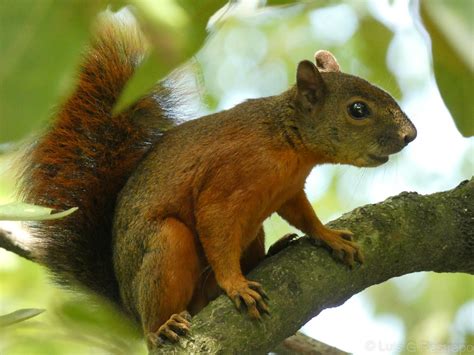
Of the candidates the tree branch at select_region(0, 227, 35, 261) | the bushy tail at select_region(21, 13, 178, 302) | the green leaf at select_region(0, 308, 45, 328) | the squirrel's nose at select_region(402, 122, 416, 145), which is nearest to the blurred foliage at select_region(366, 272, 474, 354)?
the squirrel's nose at select_region(402, 122, 416, 145)

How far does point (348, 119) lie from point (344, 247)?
2.66 feet

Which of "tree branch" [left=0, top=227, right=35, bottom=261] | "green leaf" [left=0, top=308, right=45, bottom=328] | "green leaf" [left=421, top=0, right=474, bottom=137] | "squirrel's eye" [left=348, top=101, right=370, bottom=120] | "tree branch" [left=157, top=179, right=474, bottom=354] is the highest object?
"green leaf" [left=421, top=0, right=474, bottom=137]

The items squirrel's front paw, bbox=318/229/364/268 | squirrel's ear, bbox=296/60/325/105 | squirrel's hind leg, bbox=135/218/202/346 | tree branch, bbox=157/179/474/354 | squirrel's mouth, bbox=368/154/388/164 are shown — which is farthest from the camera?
squirrel's ear, bbox=296/60/325/105

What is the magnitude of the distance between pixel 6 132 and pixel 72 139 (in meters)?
2.64

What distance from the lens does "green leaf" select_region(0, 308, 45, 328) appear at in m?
1.01

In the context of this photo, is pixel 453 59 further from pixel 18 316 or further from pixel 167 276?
pixel 167 276

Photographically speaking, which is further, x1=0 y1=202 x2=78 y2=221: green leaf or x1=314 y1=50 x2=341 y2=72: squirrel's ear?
x1=314 y1=50 x2=341 y2=72: squirrel's ear

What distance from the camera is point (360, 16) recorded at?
1371 mm

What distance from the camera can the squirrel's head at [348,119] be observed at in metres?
2.97

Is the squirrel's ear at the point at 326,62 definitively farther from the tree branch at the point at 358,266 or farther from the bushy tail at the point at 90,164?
the tree branch at the point at 358,266

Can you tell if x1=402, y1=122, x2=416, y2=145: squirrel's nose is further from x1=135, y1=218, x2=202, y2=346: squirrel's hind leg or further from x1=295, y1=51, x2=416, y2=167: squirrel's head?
x1=135, y1=218, x2=202, y2=346: squirrel's hind leg

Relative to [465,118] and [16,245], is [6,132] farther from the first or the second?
[16,245]

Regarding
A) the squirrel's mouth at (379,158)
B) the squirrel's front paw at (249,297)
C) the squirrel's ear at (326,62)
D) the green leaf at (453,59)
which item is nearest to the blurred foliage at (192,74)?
the green leaf at (453,59)

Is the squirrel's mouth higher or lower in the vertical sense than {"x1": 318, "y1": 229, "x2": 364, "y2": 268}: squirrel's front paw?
higher
